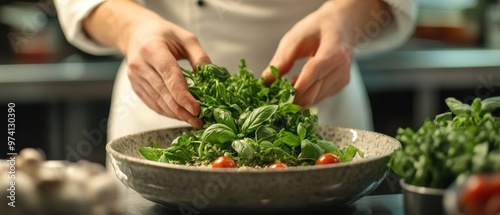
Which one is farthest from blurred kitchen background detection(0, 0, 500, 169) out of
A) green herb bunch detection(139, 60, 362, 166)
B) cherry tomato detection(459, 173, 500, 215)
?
cherry tomato detection(459, 173, 500, 215)

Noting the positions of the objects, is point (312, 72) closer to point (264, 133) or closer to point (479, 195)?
point (264, 133)

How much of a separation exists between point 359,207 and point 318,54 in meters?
0.31

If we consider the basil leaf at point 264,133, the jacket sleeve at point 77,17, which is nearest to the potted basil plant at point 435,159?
the basil leaf at point 264,133

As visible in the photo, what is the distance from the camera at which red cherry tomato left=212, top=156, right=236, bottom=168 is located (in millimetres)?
931

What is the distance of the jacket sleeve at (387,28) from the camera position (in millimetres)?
1410

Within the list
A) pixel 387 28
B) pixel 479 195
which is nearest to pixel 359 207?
pixel 479 195

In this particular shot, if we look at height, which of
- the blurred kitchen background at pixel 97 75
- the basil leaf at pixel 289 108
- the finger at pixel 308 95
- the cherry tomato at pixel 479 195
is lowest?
the blurred kitchen background at pixel 97 75

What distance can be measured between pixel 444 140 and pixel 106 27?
843 mm

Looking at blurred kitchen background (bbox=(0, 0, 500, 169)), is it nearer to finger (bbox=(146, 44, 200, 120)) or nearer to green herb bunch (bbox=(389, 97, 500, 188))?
finger (bbox=(146, 44, 200, 120))

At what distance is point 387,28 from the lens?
59.0 inches

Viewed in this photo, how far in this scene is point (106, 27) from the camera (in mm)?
1453

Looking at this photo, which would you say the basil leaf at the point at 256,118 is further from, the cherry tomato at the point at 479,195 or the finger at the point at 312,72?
the cherry tomato at the point at 479,195

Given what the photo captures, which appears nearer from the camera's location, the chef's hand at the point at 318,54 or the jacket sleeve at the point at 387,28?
the chef's hand at the point at 318,54

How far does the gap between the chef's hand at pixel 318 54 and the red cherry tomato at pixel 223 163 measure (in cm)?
27
